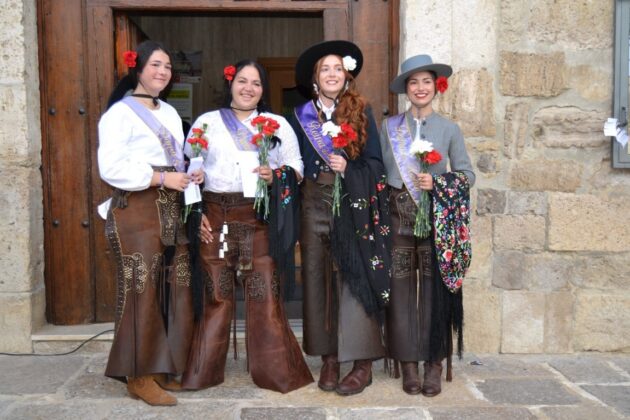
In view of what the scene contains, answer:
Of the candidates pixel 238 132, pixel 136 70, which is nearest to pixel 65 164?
pixel 136 70

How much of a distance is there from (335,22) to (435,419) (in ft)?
8.54

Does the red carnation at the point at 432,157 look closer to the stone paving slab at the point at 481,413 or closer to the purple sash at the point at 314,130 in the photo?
the purple sash at the point at 314,130

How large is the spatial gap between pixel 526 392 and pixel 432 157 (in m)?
1.39

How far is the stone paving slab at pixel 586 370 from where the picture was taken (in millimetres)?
3736

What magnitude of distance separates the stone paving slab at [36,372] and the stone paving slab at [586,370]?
291 centimetres

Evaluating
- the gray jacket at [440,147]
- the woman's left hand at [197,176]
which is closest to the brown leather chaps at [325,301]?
the gray jacket at [440,147]

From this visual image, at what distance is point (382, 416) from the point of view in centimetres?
316

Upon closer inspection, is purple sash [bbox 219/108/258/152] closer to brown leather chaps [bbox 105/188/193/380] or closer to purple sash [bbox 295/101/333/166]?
purple sash [bbox 295/101/333/166]

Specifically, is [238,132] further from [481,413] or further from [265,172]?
[481,413]

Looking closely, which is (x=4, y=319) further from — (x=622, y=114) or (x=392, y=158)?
(x=622, y=114)

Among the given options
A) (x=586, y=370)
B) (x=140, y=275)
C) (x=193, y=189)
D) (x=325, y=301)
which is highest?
(x=193, y=189)

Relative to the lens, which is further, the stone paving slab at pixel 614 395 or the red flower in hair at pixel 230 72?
the red flower in hair at pixel 230 72

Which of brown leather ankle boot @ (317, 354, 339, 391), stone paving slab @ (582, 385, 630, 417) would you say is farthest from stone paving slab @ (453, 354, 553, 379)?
brown leather ankle boot @ (317, 354, 339, 391)

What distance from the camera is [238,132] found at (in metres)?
3.44
